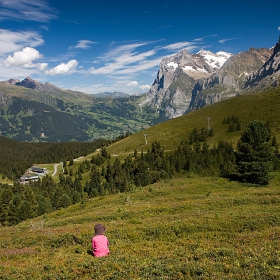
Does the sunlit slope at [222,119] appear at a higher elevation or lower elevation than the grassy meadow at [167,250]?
higher

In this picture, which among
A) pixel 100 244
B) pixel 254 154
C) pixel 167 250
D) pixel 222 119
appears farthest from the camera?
pixel 222 119

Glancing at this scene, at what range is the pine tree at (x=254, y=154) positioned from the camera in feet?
177

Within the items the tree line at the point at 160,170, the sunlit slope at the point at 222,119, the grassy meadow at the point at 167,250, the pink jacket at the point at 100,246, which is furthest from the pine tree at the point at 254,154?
the sunlit slope at the point at 222,119

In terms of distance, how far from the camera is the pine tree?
54062mm

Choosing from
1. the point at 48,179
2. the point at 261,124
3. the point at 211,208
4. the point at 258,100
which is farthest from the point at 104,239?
the point at 258,100

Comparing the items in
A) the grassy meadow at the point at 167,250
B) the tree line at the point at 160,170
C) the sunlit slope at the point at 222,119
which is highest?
the sunlit slope at the point at 222,119

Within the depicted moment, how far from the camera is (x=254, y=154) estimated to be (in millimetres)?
58031

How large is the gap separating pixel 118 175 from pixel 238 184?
9558 cm

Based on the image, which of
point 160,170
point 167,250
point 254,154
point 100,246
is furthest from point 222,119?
point 100,246

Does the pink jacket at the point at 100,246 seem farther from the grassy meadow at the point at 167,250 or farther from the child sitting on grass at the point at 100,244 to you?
the grassy meadow at the point at 167,250

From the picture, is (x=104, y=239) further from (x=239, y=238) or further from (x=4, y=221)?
(x=4, y=221)

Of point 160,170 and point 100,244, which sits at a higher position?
point 100,244

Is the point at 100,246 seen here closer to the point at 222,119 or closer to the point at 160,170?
the point at 160,170

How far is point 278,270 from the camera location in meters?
11.5
